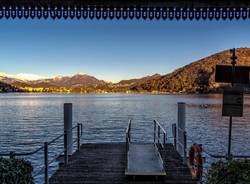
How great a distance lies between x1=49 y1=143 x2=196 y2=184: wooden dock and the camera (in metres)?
11.7

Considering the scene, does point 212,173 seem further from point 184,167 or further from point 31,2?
point 184,167

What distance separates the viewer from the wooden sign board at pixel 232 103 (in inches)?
452

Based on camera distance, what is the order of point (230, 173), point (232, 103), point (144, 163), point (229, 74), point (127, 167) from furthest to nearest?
1. point (144, 163)
2. point (127, 167)
3. point (229, 74)
4. point (232, 103)
5. point (230, 173)

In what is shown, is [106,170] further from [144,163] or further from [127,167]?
[144,163]

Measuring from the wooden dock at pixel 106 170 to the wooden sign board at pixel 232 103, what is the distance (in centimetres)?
212

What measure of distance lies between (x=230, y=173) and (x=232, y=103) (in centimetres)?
490

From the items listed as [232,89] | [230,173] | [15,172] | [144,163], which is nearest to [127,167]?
[144,163]

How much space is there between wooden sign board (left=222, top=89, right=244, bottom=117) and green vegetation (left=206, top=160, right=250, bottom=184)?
4.35 metres

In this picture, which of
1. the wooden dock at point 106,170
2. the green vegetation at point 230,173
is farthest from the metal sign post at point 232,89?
the green vegetation at point 230,173

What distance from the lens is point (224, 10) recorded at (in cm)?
969

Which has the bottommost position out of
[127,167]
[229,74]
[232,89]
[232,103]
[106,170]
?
[106,170]

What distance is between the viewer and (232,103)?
11.6m

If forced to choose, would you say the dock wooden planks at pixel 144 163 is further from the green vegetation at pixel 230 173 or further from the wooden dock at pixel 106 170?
the green vegetation at pixel 230 173

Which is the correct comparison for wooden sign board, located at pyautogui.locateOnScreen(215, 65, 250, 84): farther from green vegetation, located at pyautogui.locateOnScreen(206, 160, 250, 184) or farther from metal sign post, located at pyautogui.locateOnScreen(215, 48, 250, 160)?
green vegetation, located at pyautogui.locateOnScreen(206, 160, 250, 184)
